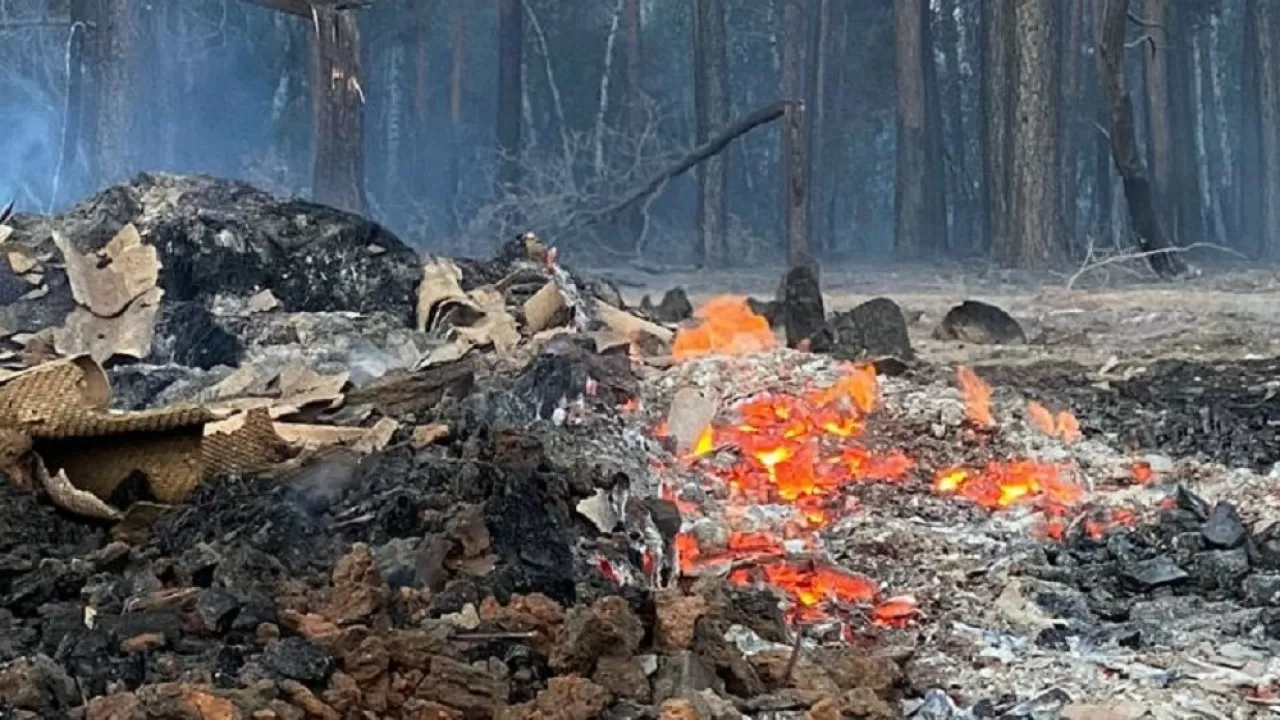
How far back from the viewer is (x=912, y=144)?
22.7 metres

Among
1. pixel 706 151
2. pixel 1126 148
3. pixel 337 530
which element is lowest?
pixel 337 530

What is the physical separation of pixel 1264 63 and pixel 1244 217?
4.95m

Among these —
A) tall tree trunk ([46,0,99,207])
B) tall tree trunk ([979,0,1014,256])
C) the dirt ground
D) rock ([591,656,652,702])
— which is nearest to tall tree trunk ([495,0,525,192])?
tall tree trunk ([46,0,99,207])

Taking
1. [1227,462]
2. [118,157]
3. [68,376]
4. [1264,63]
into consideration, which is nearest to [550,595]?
[68,376]

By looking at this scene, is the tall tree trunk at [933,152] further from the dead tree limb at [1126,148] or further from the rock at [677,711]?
the rock at [677,711]

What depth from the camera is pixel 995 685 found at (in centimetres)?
496

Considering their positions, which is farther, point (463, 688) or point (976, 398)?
point (976, 398)

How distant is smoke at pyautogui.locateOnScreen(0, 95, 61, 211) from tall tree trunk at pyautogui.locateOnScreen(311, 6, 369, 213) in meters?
9.38

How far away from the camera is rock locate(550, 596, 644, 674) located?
14.5ft

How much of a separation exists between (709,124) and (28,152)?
10.2m

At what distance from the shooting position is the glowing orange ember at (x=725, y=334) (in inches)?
355

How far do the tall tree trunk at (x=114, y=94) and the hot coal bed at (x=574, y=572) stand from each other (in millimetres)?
10467

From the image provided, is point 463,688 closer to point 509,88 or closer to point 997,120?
point 997,120

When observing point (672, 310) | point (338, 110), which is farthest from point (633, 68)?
point (672, 310)
